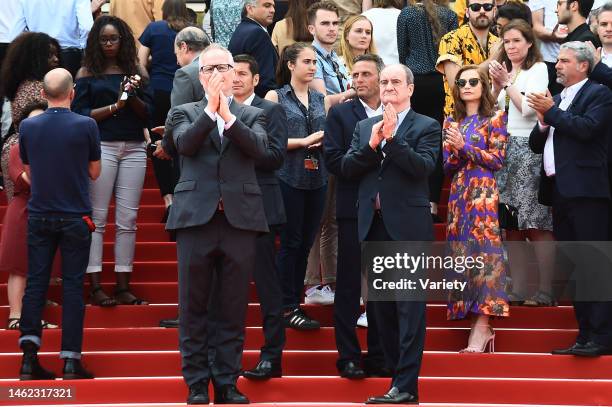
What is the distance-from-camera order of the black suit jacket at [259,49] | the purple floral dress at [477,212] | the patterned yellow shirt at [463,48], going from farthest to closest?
the patterned yellow shirt at [463,48], the black suit jacket at [259,49], the purple floral dress at [477,212]

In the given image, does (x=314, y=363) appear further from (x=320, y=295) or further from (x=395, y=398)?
(x=395, y=398)

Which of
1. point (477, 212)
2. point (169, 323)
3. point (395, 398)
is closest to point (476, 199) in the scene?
point (477, 212)

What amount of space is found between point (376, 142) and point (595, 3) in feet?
16.6

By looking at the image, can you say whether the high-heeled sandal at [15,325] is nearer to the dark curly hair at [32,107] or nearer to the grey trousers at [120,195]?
the grey trousers at [120,195]

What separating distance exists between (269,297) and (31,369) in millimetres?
1583

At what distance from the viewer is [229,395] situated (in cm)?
795

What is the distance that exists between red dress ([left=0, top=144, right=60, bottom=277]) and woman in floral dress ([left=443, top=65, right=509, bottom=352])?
2974 millimetres

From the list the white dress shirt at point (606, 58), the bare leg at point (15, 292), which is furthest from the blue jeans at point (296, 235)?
the white dress shirt at point (606, 58)

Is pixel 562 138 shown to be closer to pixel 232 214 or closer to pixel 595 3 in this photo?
pixel 232 214

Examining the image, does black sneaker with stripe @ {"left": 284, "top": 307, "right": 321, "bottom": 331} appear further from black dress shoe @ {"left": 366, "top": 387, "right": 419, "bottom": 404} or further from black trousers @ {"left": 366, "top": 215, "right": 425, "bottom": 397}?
black dress shoe @ {"left": 366, "top": 387, "right": 419, "bottom": 404}

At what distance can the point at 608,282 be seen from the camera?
9281mm

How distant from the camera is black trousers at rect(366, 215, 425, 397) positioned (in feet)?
26.4

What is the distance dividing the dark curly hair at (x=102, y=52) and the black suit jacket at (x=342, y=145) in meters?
1.98

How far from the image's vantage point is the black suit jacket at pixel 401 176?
8336mm
